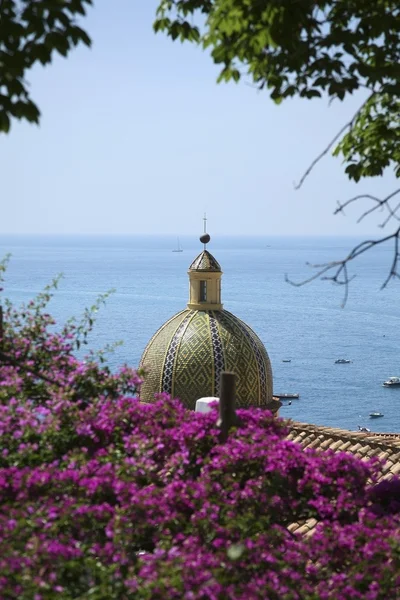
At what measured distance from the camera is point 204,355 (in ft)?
51.0

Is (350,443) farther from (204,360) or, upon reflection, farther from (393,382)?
(393,382)

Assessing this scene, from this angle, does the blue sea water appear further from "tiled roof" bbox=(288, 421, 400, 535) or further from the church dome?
"tiled roof" bbox=(288, 421, 400, 535)

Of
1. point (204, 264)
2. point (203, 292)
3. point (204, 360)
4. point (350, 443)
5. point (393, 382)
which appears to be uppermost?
point (204, 264)

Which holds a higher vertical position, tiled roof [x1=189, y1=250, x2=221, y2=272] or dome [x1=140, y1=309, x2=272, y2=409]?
tiled roof [x1=189, y1=250, x2=221, y2=272]

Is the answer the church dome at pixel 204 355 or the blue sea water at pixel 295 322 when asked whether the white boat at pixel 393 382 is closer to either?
the blue sea water at pixel 295 322

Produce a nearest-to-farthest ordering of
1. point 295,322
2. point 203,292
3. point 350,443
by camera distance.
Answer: point 350,443 < point 203,292 < point 295,322

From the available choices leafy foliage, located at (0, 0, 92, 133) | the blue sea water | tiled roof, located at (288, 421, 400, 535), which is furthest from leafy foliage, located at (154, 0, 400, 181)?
the blue sea water

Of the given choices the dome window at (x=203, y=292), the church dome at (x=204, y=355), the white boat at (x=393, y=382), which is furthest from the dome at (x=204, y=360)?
the white boat at (x=393, y=382)

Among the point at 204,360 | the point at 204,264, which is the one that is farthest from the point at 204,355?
the point at 204,264

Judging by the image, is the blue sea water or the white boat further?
the white boat

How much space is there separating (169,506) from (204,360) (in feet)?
30.2

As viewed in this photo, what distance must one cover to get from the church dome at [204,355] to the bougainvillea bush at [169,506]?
774cm

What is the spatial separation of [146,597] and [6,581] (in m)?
0.80

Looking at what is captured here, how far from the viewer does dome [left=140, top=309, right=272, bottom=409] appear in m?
15.4
